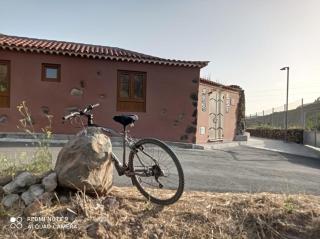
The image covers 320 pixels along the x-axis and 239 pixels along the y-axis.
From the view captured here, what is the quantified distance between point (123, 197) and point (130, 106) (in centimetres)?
961

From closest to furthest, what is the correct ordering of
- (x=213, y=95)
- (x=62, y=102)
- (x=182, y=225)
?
(x=182, y=225), (x=62, y=102), (x=213, y=95)

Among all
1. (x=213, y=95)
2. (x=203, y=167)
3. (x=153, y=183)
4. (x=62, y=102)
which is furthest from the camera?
(x=213, y=95)

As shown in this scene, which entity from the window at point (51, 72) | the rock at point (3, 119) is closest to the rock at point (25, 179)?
the rock at point (3, 119)

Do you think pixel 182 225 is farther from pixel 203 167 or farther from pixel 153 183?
pixel 203 167

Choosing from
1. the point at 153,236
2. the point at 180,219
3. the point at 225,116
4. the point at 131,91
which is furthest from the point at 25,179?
the point at 225,116

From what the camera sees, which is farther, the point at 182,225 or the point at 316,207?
the point at 316,207

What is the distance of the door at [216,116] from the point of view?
1647 centimetres

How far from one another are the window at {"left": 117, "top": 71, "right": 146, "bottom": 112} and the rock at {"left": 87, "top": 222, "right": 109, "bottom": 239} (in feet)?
33.1

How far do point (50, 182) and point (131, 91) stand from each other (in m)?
9.86

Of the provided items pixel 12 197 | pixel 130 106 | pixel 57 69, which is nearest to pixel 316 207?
pixel 12 197

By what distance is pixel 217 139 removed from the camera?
673 inches

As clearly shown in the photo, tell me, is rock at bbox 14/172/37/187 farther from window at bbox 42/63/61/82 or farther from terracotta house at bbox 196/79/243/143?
terracotta house at bbox 196/79/243/143

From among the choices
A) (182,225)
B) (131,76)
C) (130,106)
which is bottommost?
(182,225)

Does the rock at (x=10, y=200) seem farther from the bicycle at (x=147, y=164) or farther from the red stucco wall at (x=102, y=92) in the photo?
the red stucco wall at (x=102, y=92)
